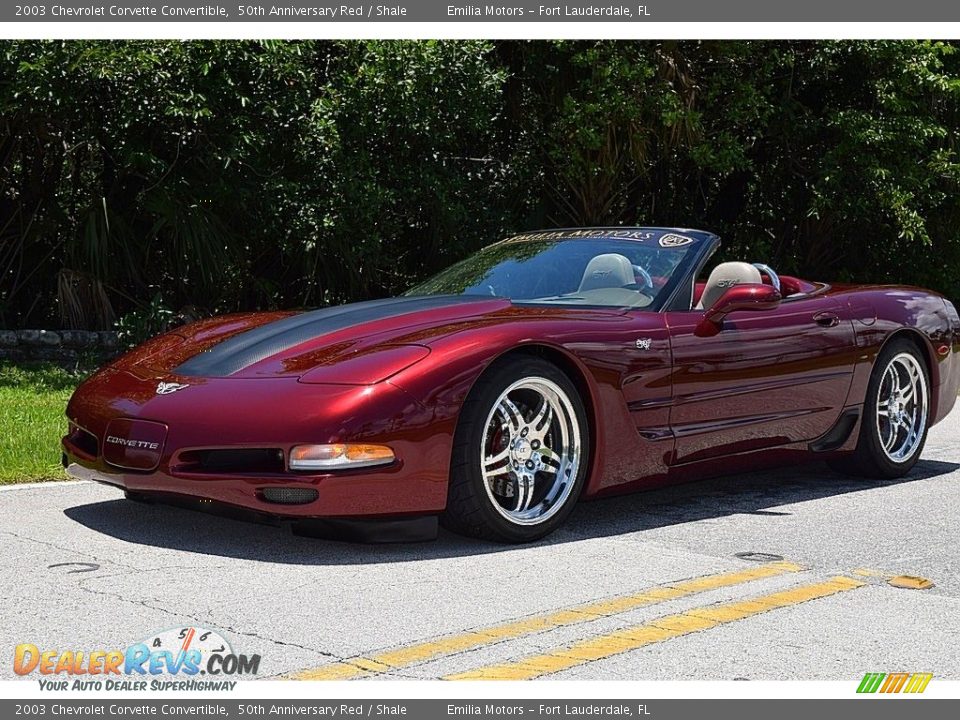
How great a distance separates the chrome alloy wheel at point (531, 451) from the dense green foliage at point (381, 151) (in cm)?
635

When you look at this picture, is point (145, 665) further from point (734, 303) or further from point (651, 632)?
point (734, 303)

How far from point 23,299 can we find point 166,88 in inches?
141

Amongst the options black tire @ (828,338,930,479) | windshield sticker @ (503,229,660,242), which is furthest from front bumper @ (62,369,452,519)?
black tire @ (828,338,930,479)

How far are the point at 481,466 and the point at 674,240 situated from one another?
198 centimetres

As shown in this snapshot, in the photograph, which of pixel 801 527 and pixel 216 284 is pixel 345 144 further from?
pixel 801 527

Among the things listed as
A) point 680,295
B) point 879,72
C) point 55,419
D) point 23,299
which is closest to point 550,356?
point 680,295

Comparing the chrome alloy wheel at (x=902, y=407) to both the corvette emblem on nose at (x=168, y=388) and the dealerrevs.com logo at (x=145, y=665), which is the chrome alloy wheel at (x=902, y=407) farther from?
the dealerrevs.com logo at (x=145, y=665)

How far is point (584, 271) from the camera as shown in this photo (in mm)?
6445

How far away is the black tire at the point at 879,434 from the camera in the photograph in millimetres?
7145

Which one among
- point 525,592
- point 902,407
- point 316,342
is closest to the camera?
point 525,592

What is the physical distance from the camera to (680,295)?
6.26m

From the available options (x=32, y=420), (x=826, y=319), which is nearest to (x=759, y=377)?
(x=826, y=319)

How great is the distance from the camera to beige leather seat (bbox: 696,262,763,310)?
6719mm

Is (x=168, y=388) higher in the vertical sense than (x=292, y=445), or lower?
higher
